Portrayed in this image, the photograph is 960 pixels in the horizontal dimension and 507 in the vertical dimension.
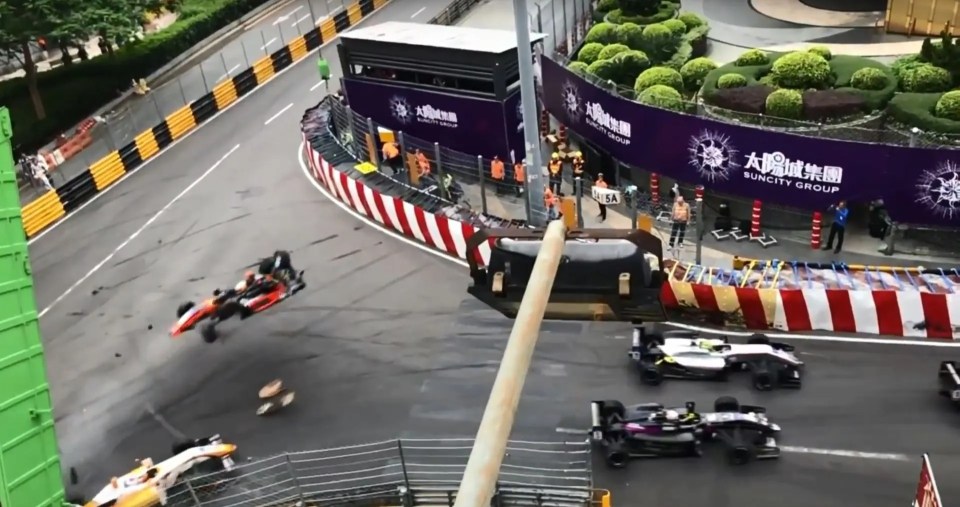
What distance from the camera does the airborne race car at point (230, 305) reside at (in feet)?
60.4

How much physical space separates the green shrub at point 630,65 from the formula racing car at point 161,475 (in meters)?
15.3

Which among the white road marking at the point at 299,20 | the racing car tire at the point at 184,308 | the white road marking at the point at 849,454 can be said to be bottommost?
the white road marking at the point at 849,454

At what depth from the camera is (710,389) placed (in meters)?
15.6

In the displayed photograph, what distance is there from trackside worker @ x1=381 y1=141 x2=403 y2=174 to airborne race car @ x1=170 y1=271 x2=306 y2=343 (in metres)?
5.69

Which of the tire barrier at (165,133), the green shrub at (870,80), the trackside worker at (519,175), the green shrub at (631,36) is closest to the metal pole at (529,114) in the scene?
the trackside worker at (519,175)

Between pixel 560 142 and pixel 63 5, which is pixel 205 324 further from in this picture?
pixel 63 5

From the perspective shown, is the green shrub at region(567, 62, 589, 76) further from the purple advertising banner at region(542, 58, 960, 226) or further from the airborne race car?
the airborne race car

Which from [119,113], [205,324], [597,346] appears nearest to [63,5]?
[119,113]

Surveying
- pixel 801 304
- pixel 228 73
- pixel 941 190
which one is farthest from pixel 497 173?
pixel 228 73

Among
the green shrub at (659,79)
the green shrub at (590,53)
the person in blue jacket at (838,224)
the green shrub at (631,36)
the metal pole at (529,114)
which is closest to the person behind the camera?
the metal pole at (529,114)

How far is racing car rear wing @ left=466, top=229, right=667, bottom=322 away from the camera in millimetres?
7770

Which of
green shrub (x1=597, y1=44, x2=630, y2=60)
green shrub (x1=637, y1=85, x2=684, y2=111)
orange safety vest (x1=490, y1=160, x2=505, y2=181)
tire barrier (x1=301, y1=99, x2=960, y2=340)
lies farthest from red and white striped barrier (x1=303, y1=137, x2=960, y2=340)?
green shrub (x1=597, y1=44, x2=630, y2=60)

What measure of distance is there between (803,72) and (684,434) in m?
12.3

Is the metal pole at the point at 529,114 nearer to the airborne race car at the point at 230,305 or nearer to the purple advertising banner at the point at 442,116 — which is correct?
the purple advertising banner at the point at 442,116
